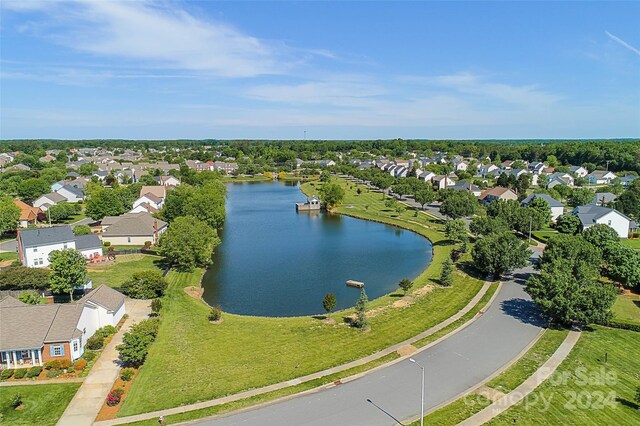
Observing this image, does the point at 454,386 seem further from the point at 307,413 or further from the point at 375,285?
the point at 375,285

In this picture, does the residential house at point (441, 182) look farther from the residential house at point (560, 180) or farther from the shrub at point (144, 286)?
the shrub at point (144, 286)

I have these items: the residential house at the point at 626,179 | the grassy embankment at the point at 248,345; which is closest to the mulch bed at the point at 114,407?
the grassy embankment at the point at 248,345

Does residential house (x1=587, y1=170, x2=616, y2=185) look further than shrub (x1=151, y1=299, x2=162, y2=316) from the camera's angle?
Yes

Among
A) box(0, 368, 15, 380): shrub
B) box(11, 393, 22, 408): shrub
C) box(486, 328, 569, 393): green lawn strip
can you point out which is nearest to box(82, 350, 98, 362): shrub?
box(0, 368, 15, 380): shrub

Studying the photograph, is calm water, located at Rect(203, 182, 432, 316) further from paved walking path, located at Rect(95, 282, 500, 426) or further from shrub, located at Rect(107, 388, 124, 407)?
shrub, located at Rect(107, 388, 124, 407)

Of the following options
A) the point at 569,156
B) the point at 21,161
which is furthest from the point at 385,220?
the point at 21,161

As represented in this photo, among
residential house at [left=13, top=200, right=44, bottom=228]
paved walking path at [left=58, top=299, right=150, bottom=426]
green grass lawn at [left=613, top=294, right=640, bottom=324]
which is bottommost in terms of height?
paved walking path at [left=58, top=299, right=150, bottom=426]

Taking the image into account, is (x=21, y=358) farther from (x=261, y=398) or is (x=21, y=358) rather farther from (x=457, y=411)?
(x=457, y=411)

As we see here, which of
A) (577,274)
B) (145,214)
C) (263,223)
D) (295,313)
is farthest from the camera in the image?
(263,223)
